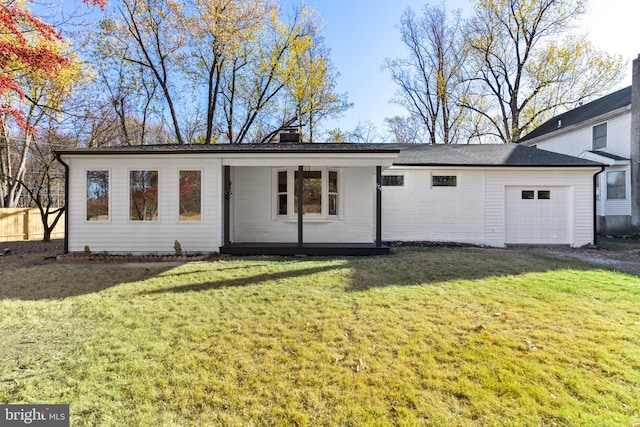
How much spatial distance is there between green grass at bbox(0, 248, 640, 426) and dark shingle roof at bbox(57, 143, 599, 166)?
167 inches

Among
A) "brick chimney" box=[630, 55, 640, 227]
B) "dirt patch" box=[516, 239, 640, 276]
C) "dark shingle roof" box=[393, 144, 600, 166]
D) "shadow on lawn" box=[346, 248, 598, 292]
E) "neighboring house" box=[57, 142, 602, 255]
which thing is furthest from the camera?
"brick chimney" box=[630, 55, 640, 227]

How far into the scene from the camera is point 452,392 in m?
2.74

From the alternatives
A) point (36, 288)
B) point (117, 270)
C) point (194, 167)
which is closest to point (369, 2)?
point (194, 167)

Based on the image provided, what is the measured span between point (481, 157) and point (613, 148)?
10252mm

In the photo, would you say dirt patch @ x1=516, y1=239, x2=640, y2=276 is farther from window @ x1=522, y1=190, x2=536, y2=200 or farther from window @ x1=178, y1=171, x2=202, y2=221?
window @ x1=178, y1=171, x2=202, y2=221

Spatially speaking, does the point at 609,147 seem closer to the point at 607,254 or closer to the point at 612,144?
the point at 612,144

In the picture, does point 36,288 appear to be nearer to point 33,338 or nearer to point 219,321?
point 33,338

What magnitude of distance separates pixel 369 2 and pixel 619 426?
704 inches

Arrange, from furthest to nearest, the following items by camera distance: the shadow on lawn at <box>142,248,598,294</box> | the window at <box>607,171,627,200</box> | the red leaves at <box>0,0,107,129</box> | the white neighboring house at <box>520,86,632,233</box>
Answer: the window at <box>607,171,627,200</box> < the white neighboring house at <box>520,86,632,233</box> < the red leaves at <box>0,0,107,129</box> < the shadow on lawn at <box>142,248,598,294</box>

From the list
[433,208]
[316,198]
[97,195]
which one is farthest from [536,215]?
[97,195]

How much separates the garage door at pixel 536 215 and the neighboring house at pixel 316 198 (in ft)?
0.12

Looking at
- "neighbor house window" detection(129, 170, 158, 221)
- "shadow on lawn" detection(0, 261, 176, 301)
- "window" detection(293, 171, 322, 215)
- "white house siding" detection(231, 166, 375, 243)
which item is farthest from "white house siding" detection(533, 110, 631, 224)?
"neighbor house window" detection(129, 170, 158, 221)

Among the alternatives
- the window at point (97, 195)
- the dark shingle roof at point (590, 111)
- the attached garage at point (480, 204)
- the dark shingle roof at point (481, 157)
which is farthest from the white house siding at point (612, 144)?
the window at point (97, 195)

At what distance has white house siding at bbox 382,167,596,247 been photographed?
11266mm
